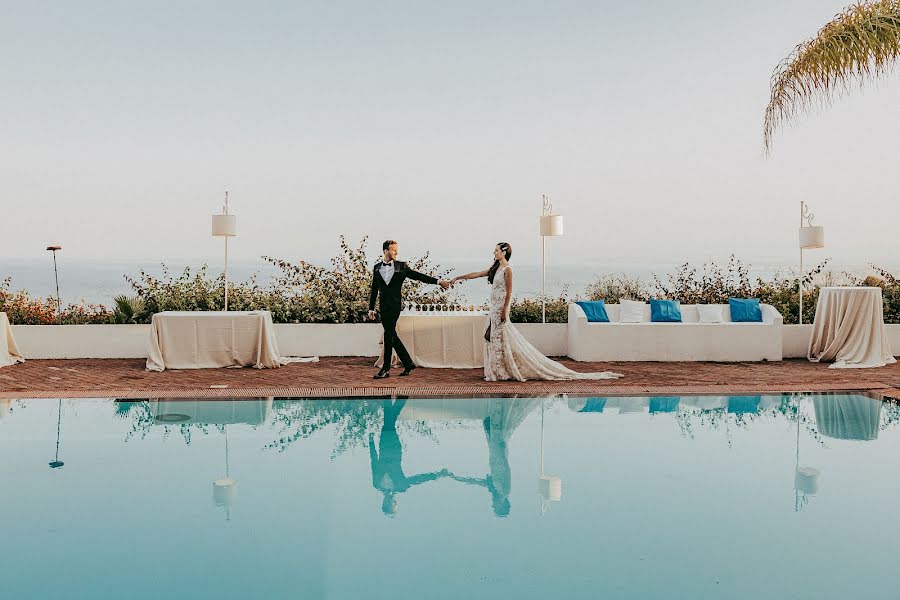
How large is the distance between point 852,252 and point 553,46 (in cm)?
683

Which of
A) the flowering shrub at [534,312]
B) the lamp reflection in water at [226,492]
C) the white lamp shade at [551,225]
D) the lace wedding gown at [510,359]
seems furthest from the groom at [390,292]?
the lamp reflection in water at [226,492]

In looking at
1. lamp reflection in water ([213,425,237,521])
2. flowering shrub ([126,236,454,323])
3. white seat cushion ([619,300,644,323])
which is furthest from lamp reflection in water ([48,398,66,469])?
white seat cushion ([619,300,644,323])

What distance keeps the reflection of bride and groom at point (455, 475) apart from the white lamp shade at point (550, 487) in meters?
0.19

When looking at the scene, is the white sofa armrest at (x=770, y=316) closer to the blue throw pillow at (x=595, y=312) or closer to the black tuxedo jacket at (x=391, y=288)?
the blue throw pillow at (x=595, y=312)

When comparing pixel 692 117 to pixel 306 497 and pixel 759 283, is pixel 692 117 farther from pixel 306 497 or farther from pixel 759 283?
pixel 306 497

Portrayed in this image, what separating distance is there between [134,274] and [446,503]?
30.3 ft

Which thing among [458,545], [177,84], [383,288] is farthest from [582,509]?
[177,84]

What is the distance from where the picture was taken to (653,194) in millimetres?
14352

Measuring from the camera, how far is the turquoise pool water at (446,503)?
323 centimetres

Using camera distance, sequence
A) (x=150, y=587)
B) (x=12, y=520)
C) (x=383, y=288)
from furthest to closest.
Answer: (x=383, y=288)
(x=12, y=520)
(x=150, y=587)

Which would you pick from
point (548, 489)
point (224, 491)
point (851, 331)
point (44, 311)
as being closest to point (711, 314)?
point (851, 331)

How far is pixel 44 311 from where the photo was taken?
11359mm

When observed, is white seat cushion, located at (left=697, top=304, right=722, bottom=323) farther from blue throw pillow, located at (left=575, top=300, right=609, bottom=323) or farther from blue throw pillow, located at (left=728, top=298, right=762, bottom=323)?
blue throw pillow, located at (left=575, top=300, right=609, bottom=323)

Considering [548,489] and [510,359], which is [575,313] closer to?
[510,359]
